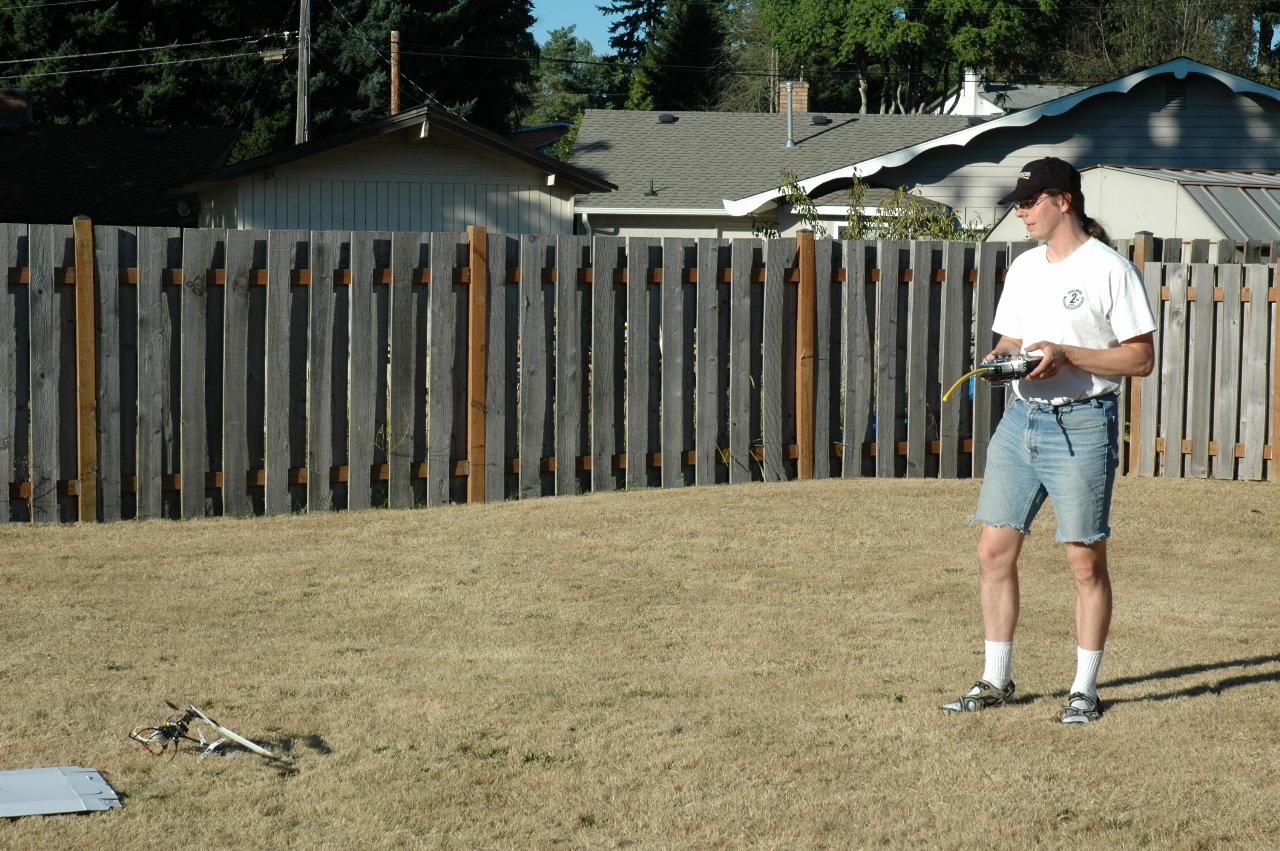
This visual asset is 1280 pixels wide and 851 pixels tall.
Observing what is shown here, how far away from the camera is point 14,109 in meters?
35.8

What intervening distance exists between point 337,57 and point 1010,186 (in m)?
31.1

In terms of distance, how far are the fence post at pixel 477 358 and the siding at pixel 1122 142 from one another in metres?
12.4

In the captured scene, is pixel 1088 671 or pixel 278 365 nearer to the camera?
pixel 1088 671

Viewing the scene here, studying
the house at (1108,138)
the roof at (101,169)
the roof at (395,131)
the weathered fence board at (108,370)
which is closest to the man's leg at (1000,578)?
the weathered fence board at (108,370)

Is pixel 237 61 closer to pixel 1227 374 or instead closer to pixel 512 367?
pixel 512 367

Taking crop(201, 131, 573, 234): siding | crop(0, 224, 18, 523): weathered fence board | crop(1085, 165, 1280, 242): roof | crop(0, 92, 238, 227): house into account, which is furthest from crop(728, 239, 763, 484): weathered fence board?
crop(0, 92, 238, 227): house

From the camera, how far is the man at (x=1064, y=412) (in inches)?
185

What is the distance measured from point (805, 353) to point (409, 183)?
1360 centimetres

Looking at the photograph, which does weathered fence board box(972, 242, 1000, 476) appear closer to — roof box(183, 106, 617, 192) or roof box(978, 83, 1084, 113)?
roof box(183, 106, 617, 192)

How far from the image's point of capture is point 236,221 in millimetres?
22000

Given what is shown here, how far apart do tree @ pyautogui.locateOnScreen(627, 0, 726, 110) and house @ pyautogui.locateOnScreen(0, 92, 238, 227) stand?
31.9 metres

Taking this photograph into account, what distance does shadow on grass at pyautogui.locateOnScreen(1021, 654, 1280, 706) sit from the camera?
16.9 ft

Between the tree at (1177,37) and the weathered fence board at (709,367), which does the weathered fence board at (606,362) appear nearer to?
the weathered fence board at (709,367)

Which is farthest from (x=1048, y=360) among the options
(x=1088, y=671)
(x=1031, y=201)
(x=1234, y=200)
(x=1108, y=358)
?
(x=1234, y=200)
